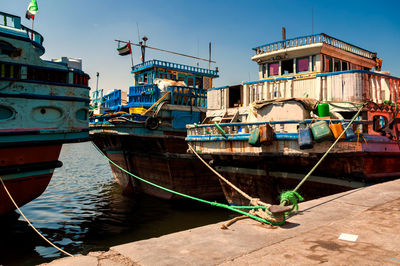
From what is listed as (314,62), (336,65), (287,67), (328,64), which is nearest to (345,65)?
(336,65)

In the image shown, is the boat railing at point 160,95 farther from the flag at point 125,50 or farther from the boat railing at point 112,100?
the flag at point 125,50

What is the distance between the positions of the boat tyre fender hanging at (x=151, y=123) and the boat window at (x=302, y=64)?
7097 mm

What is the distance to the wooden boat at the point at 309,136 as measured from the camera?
7312 millimetres

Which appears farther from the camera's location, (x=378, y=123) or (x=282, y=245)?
(x=378, y=123)

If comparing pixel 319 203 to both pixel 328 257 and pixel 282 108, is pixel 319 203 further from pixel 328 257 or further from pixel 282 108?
pixel 282 108

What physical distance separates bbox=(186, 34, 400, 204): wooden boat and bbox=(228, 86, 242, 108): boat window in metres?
1.12

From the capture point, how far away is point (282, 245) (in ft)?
11.4

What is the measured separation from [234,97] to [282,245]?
9372mm

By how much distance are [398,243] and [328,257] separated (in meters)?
1.05

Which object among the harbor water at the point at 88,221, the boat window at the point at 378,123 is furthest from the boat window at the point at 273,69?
the harbor water at the point at 88,221

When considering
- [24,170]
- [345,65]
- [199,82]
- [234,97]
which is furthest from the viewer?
[199,82]

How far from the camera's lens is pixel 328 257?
3078 millimetres

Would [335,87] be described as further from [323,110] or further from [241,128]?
[241,128]

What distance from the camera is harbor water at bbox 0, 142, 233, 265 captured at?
789cm
